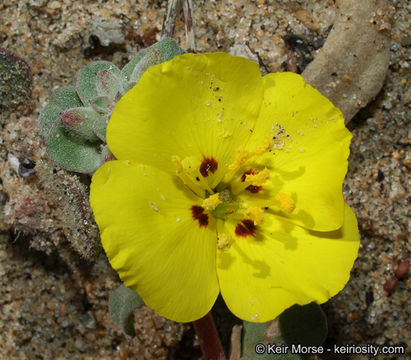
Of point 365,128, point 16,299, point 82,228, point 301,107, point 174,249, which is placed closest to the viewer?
point 174,249

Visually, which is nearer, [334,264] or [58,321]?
[334,264]

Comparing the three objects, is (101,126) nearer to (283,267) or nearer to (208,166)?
(208,166)

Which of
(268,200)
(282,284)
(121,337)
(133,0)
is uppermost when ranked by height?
(133,0)

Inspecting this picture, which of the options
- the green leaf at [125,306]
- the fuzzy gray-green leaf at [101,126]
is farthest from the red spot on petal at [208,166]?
the green leaf at [125,306]

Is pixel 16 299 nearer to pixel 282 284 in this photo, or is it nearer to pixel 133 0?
pixel 282 284

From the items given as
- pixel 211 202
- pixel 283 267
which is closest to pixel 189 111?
pixel 211 202

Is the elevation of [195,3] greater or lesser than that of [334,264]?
greater

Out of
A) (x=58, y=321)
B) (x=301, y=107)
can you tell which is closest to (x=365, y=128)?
(x=301, y=107)

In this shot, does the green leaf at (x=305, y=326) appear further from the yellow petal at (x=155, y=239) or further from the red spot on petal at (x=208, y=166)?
the red spot on petal at (x=208, y=166)

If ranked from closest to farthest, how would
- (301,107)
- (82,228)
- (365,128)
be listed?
(301,107)
(82,228)
(365,128)
